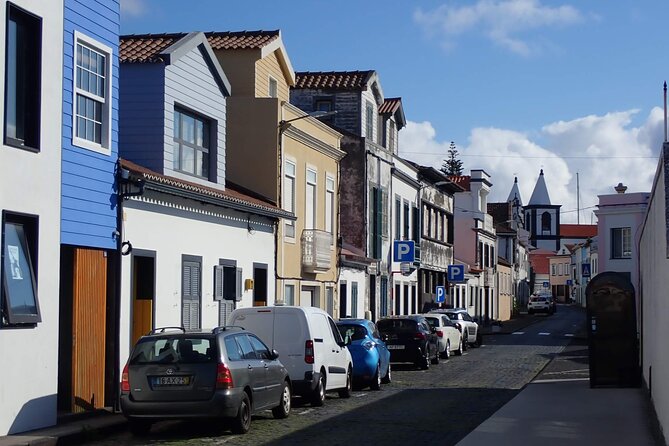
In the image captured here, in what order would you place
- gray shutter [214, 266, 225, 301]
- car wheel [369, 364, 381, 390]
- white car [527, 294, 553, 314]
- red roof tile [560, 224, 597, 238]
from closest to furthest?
1. gray shutter [214, 266, 225, 301]
2. car wheel [369, 364, 381, 390]
3. white car [527, 294, 553, 314]
4. red roof tile [560, 224, 597, 238]

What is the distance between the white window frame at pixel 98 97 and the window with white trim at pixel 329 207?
15669mm

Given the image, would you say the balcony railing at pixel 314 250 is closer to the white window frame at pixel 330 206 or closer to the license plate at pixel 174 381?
the white window frame at pixel 330 206

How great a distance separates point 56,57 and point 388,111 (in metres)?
29.4

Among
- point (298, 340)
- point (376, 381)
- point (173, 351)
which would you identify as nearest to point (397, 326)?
point (376, 381)

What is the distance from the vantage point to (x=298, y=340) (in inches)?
786

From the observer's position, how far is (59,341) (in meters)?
17.8

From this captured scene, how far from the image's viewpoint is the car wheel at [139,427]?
15852mm

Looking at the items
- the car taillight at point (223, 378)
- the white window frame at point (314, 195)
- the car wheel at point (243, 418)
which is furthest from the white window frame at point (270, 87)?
the car taillight at point (223, 378)

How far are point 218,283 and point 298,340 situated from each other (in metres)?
4.56

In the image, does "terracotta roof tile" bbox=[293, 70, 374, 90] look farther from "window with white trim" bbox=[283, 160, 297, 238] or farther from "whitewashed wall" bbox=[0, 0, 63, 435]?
"whitewashed wall" bbox=[0, 0, 63, 435]

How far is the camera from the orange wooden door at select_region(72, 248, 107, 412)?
1762cm

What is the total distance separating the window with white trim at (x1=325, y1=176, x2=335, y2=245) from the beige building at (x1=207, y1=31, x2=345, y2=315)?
121 mm

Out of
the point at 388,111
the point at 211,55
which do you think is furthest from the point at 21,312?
the point at 388,111

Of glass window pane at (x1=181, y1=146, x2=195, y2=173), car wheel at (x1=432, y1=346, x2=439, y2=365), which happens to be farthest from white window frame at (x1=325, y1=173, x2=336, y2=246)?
glass window pane at (x1=181, y1=146, x2=195, y2=173)
